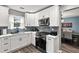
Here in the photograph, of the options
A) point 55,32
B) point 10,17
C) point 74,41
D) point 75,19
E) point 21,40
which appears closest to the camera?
point 75,19

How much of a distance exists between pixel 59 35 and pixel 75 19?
0.61 metres

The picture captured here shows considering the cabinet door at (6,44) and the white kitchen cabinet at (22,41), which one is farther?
the white kitchen cabinet at (22,41)

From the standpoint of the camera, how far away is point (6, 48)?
2363 millimetres

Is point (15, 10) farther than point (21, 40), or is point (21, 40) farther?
point (21, 40)

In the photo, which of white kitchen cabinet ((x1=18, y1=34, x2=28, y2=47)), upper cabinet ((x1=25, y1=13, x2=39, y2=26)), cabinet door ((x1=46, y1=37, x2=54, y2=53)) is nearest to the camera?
cabinet door ((x1=46, y1=37, x2=54, y2=53))

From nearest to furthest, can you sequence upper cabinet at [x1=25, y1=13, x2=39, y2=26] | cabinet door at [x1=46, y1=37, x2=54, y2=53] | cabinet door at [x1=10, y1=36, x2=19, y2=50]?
cabinet door at [x1=46, y1=37, x2=54, y2=53] → cabinet door at [x1=10, y1=36, x2=19, y2=50] → upper cabinet at [x1=25, y1=13, x2=39, y2=26]

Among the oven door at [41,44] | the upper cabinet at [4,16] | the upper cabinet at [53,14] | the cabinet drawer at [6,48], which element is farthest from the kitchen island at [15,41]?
the upper cabinet at [53,14]

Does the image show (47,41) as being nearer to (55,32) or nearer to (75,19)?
(55,32)

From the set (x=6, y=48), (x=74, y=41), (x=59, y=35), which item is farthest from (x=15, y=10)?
(x=74, y=41)

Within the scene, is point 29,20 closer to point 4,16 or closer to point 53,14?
point 4,16

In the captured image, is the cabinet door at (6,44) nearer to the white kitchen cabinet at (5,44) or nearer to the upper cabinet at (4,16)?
the white kitchen cabinet at (5,44)

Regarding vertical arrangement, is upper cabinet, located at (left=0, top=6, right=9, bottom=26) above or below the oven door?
above

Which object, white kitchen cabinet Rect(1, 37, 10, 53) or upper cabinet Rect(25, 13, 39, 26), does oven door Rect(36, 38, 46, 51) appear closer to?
upper cabinet Rect(25, 13, 39, 26)

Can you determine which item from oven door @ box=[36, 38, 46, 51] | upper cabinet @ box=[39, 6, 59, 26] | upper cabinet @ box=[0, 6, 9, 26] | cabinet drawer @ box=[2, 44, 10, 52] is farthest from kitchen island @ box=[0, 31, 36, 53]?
upper cabinet @ box=[39, 6, 59, 26]
